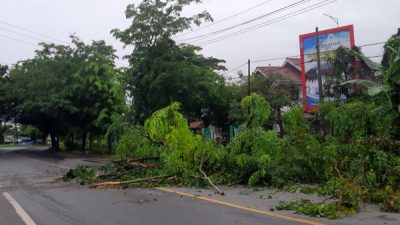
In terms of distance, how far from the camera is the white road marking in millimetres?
9591

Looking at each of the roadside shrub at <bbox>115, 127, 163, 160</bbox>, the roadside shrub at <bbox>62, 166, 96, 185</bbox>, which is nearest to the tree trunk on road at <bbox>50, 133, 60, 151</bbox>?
the roadside shrub at <bbox>62, 166, 96, 185</bbox>

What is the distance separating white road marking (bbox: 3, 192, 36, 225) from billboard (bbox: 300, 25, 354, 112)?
1828cm

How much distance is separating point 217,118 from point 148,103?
22.9 feet

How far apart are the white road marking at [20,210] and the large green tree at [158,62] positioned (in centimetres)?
1433

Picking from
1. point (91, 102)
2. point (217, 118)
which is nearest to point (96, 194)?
point (217, 118)

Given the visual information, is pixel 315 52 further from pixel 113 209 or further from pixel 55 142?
pixel 55 142

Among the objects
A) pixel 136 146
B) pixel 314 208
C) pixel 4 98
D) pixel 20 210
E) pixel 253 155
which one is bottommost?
pixel 20 210

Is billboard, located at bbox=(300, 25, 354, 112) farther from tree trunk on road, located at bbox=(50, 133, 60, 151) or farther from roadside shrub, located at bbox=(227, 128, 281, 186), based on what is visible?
tree trunk on road, located at bbox=(50, 133, 60, 151)

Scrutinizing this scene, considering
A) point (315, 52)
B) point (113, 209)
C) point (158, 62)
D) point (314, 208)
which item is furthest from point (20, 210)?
point (315, 52)

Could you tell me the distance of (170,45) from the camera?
28938 millimetres

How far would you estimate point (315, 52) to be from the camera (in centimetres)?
2945

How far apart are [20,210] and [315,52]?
2206 centimetres

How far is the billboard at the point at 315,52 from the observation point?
28.0 metres

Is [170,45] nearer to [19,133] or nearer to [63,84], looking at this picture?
[63,84]
